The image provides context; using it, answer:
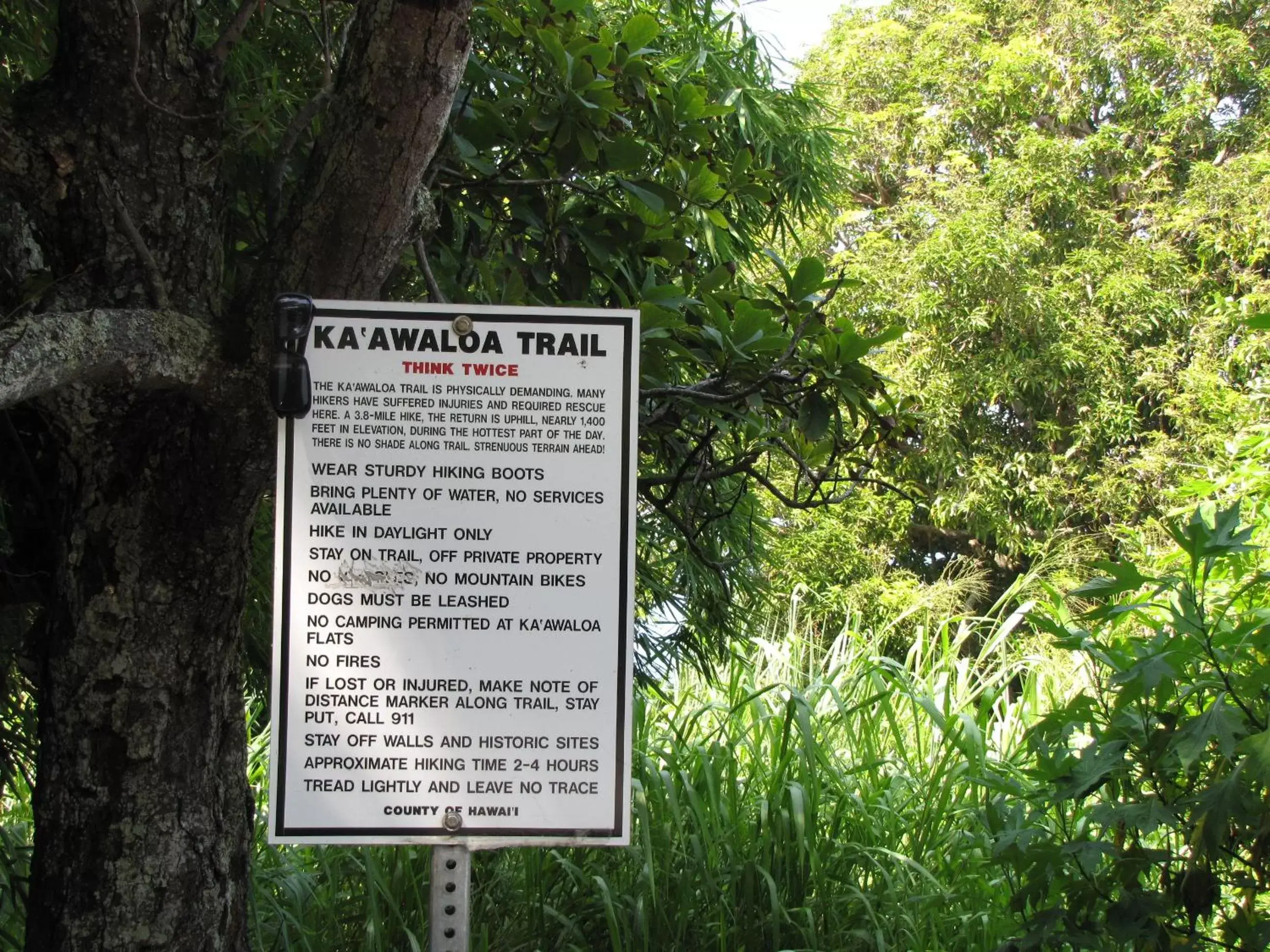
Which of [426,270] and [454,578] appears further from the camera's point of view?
[426,270]

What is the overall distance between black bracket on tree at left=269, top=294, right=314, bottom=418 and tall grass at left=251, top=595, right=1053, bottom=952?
1141 millimetres

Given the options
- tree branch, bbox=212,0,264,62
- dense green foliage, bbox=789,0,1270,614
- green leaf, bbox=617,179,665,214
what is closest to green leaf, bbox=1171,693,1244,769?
green leaf, bbox=617,179,665,214

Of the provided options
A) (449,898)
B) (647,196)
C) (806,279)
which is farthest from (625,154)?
(449,898)

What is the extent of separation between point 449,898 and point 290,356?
0.64 meters

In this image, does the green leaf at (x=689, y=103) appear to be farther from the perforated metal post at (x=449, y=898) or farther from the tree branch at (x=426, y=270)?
the perforated metal post at (x=449, y=898)

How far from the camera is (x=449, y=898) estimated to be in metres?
1.37

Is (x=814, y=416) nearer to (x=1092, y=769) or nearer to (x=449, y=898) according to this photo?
(x=1092, y=769)

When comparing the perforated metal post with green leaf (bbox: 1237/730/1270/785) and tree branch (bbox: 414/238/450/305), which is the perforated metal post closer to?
tree branch (bbox: 414/238/450/305)

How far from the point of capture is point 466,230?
2275mm

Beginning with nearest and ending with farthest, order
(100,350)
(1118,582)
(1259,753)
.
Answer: (100,350) < (1259,753) < (1118,582)

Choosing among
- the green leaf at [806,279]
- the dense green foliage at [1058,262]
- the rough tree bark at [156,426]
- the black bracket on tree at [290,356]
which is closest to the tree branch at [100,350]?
the rough tree bark at [156,426]

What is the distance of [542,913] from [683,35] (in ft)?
9.67

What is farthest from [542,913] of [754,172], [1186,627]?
[754,172]

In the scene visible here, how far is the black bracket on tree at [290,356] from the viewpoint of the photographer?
1338 mm
